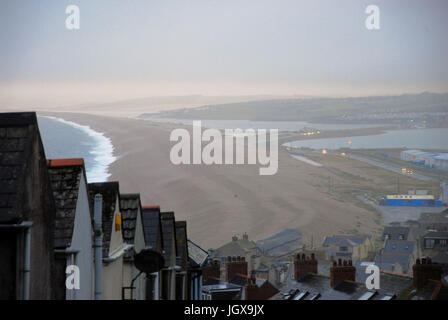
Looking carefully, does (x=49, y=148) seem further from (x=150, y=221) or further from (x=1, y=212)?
(x=1, y=212)

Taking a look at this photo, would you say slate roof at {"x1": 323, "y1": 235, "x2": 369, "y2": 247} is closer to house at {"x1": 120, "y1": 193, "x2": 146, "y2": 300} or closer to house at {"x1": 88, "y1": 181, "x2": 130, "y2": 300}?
house at {"x1": 120, "y1": 193, "x2": 146, "y2": 300}

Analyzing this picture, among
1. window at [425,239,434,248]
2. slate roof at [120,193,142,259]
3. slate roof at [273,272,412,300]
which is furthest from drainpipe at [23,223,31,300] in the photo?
window at [425,239,434,248]

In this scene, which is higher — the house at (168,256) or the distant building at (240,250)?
the house at (168,256)

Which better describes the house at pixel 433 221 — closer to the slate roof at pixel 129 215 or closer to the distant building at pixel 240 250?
the distant building at pixel 240 250

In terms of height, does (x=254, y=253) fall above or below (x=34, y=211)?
below

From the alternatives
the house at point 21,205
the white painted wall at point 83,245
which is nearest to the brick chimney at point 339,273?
the white painted wall at point 83,245

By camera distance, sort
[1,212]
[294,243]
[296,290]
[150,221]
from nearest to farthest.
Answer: [1,212]
[150,221]
[296,290]
[294,243]
